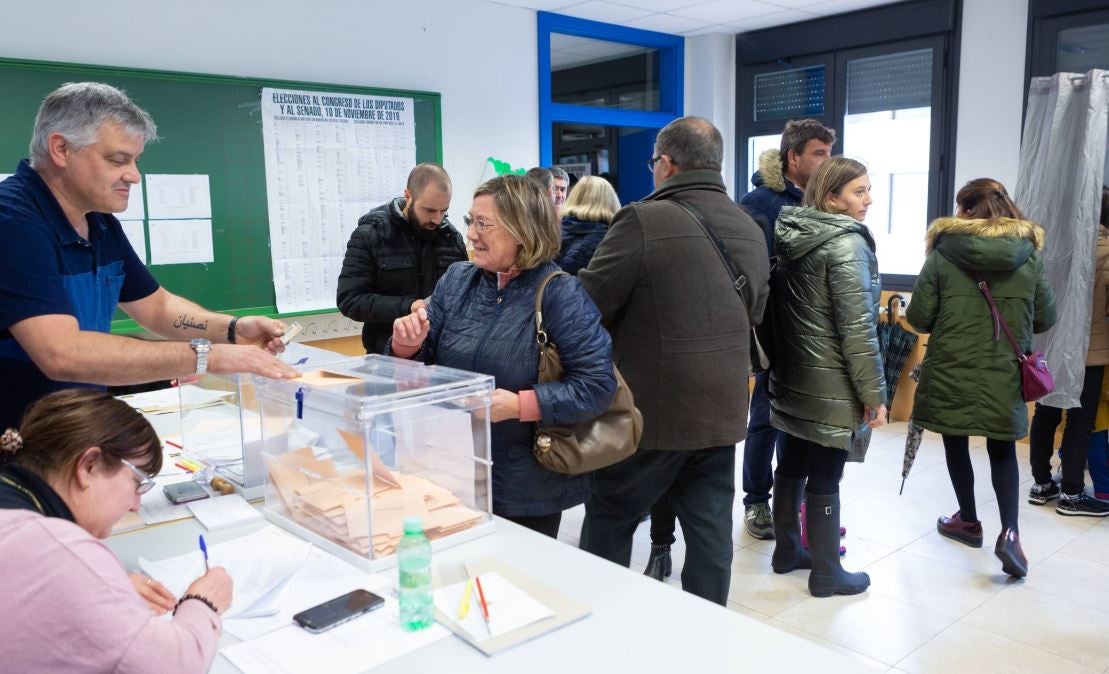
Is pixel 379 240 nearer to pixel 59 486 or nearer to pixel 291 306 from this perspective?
pixel 291 306

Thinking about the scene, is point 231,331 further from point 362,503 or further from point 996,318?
point 996,318

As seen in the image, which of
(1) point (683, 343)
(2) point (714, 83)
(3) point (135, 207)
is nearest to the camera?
(1) point (683, 343)

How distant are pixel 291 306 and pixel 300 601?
3.33 m

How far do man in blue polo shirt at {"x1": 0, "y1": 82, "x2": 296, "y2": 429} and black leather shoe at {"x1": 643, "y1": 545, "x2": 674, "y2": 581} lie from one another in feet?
6.05

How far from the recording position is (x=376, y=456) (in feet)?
5.43

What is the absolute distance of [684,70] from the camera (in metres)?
6.50

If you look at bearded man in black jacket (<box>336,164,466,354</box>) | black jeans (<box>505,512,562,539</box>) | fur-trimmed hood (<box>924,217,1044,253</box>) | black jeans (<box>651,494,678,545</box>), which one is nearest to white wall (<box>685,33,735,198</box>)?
fur-trimmed hood (<box>924,217,1044,253</box>)

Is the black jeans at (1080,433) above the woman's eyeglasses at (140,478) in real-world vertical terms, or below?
below

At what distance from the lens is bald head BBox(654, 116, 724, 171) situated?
2.35 meters

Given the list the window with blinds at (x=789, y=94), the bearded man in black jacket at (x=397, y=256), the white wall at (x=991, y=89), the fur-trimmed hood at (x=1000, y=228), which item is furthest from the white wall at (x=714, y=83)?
the bearded man in black jacket at (x=397, y=256)

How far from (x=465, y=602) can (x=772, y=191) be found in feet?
7.87

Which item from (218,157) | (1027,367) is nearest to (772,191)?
(1027,367)

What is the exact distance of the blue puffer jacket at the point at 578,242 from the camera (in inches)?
136

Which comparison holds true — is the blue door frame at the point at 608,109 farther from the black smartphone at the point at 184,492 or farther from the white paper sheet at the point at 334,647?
the white paper sheet at the point at 334,647
